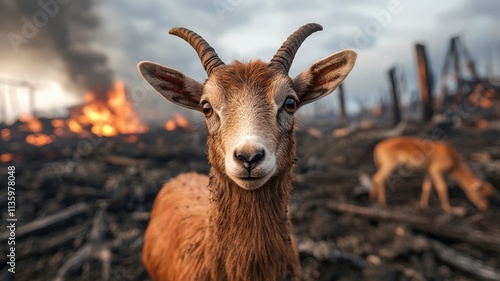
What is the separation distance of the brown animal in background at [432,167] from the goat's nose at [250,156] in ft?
23.8

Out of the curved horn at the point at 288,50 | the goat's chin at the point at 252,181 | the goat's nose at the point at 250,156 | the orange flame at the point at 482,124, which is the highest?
the curved horn at the point at 288,50

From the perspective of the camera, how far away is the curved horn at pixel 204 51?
2.49 metres

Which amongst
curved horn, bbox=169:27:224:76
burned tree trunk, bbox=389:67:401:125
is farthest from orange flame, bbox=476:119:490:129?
curved horn, bbox=169:27:224:76

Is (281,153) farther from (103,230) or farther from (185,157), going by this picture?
(185,157)

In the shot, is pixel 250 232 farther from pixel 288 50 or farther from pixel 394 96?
pixel 394 96

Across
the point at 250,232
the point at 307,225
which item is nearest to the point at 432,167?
the point at 307,225

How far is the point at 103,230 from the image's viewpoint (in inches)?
235

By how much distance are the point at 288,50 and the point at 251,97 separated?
0.69 metres

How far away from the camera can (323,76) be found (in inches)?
104

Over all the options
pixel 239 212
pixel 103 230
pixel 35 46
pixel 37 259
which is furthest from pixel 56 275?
pixel 35 46

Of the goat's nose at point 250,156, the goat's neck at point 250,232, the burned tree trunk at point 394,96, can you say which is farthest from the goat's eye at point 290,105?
the burned tree trunk at point 394,96

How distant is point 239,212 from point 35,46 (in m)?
43.5

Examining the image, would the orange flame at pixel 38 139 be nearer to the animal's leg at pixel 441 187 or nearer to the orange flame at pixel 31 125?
the orange flame at pixel 31 125

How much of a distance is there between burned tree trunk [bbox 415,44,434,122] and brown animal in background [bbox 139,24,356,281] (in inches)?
635
